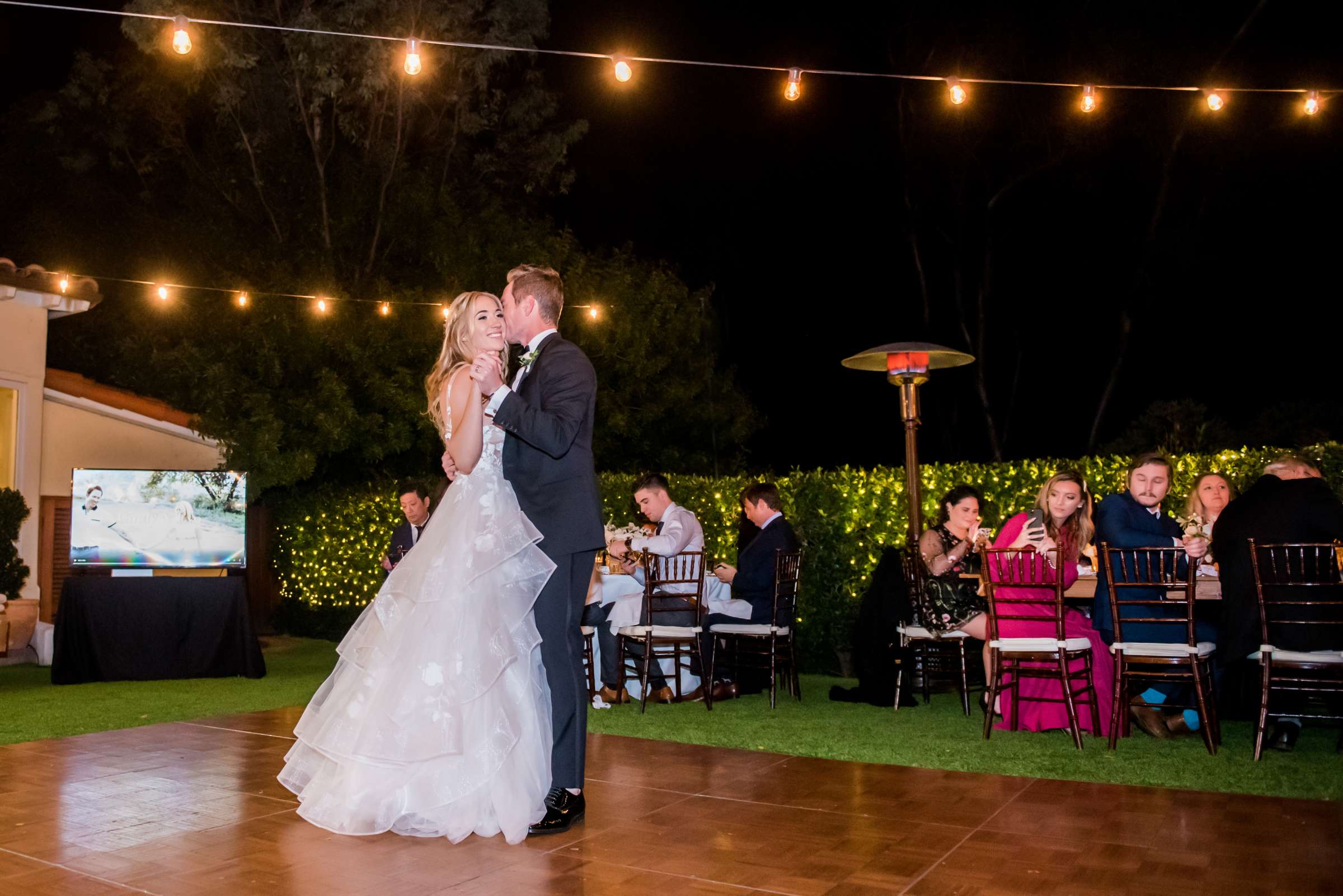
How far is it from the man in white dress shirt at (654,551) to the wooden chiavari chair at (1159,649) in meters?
2.52

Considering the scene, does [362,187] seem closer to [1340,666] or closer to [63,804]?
[63,804]

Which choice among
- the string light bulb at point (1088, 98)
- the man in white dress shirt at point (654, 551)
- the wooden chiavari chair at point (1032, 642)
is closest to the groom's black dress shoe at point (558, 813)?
the wooden chiavari chair at point (1032, 642)

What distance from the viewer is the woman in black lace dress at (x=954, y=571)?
5.81 metres

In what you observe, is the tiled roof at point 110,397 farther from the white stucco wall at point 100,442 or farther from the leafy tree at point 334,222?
the leafy tree at point 334,222

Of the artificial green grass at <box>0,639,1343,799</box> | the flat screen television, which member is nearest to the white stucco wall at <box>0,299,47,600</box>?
the flat screen television

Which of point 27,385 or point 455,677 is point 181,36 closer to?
point 455,677

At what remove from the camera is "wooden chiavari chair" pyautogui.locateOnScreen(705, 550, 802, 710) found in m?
6.36

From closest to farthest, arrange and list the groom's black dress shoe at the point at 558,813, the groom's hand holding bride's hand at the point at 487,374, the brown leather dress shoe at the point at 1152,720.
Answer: the groom's hand holding bride's hand at the point at 487,374, the groom's black dress shoe at the point at 558,813, the brown leather dress shoe at the point at 1152,720

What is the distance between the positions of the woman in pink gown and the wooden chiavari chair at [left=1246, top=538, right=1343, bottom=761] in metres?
0.68

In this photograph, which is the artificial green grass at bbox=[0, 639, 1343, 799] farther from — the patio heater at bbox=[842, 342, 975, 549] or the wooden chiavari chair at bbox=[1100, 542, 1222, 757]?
the patio heater at bbox=[842, 342, 975, 549]

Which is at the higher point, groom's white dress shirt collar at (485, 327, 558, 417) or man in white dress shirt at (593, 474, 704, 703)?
groom's white dress shirt collar at (485, 327, 558, 417)

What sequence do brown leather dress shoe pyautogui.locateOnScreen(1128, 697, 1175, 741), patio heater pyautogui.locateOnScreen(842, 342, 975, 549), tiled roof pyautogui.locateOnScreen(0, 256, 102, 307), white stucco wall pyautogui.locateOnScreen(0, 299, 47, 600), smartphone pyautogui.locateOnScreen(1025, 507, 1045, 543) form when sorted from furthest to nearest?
white stucco wall pyautogui.locateOnScreen(0, 299, 47, 600) → tiled roof pyautogui.locateOnScreen(0, 256, 102, 307) → patio heater pyautogui.locateOnScreen(842, 342, 975, 549) → smartphone pyautogui.locateOnScreen(1025, 507, 1045, 543) → brown leather dress shoe pyautogui.locateOnScreen(1128, 697, 1175, 741)

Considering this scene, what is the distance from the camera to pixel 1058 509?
18.1 feet

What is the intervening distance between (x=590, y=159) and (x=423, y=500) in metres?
12.3
